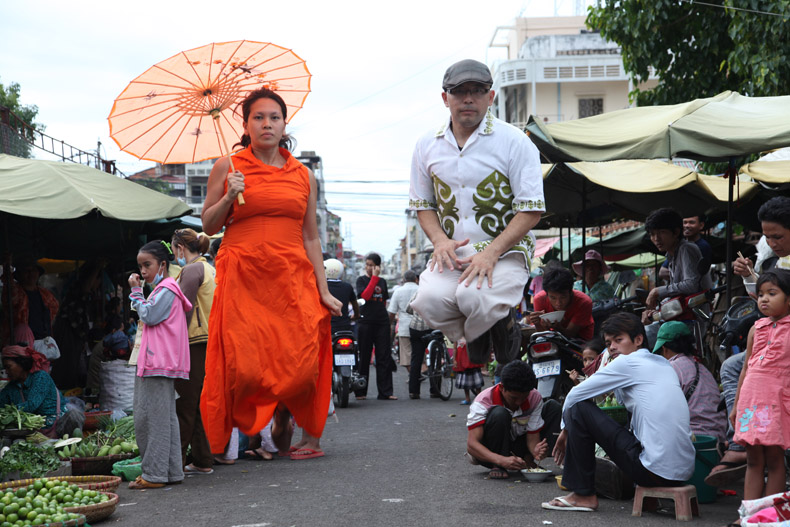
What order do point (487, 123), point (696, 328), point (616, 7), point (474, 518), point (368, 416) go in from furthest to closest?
1. point (616, 7)
2. point (368, 416)
3. point (696, 328)
4. point (474, 518)
5. point (487, 123)

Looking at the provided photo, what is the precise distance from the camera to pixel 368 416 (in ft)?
37.3

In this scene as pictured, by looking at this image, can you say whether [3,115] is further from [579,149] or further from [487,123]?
[487,123]

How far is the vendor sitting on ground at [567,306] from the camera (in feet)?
24.0

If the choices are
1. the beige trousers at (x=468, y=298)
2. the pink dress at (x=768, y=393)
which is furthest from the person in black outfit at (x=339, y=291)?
the beige trousers at (x=468, y=298)

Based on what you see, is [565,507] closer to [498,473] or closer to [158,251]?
[498,473]

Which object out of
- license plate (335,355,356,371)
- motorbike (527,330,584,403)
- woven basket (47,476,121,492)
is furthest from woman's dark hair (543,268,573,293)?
license plate (335,355,356,371)

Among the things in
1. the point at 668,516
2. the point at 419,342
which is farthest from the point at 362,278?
the point at 668,516

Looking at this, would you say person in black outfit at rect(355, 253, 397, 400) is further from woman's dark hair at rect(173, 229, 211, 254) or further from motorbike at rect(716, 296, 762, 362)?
motorbike at rect(716, 296, 762, 362)

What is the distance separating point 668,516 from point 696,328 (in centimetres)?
260

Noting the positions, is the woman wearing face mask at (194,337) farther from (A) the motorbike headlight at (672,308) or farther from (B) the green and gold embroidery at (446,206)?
(A) the motorbike headlight at (672,308)

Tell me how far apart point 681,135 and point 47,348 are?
7.31 meters

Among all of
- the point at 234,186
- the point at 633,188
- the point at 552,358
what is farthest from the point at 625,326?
the point at 633,188

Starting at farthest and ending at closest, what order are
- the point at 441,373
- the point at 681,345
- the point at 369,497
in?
the point at 441,373 → the point at 681,345 → the point at 369,497

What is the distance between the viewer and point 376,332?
14.1 meters
